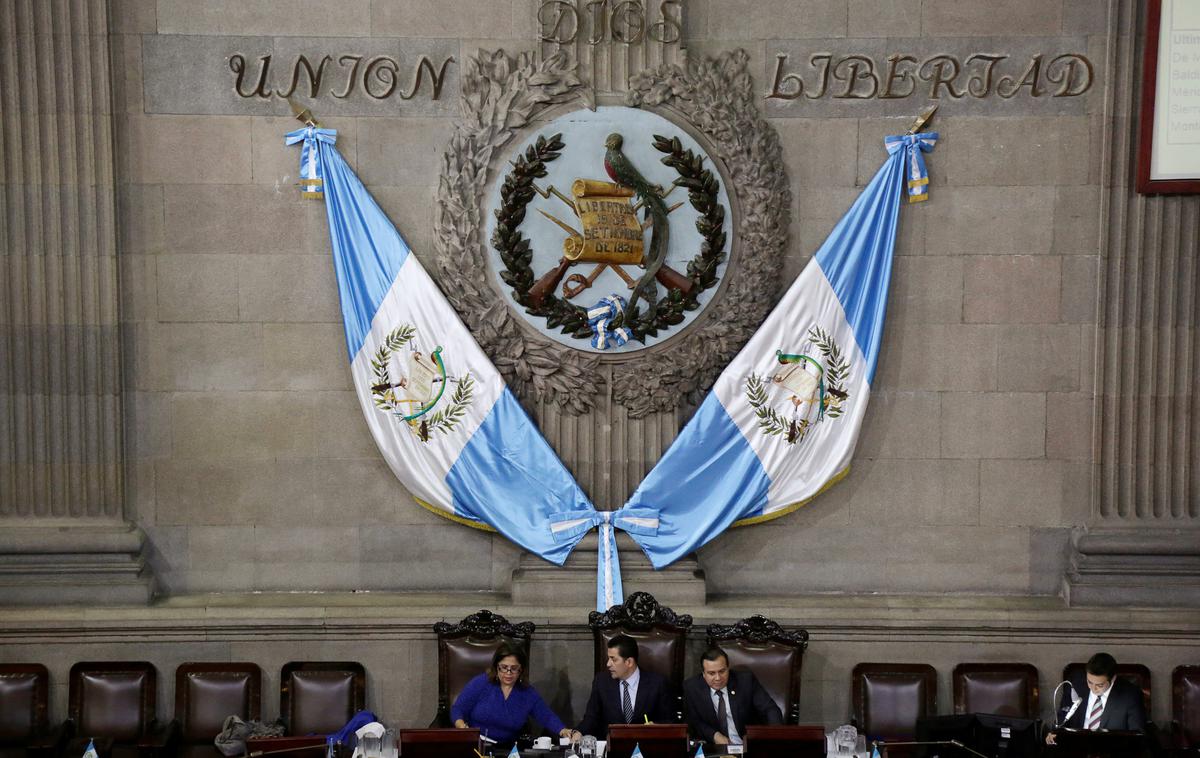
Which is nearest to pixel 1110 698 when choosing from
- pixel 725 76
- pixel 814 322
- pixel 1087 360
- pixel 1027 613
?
pixel 1027 613

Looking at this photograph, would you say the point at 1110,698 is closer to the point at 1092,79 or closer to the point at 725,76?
the point at 1092,79

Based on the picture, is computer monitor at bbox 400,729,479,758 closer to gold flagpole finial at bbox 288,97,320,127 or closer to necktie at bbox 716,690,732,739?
necktie at bbox 716,690,732,739

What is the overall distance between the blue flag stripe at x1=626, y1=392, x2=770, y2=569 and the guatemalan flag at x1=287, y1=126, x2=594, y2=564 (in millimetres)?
457

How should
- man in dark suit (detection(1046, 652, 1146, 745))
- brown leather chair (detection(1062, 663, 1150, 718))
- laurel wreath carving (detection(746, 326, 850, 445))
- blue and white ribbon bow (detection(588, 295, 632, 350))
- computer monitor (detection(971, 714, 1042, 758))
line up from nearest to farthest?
1. computer monitor (detection(971, 714, 1042, 758))
2. man in dark suit (detection(1046, 652, 1146, 745))
3. brown leather chair (detection(1062, 663, 1150, 718))
4. blue and white ribbon bow (detection(588, 295, 632, 350))
5. laurel wreath carving (detection(746, 326, 850, 445))

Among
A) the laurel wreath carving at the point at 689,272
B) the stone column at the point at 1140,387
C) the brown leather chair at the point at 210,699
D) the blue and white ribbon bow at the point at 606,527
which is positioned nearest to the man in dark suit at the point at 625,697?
the blue and white ribbon bow at the point at 606,527

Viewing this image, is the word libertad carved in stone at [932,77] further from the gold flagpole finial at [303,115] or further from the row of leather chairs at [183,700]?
the row of leather chairs at [183,700]

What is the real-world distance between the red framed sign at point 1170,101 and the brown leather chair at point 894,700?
3.11 m

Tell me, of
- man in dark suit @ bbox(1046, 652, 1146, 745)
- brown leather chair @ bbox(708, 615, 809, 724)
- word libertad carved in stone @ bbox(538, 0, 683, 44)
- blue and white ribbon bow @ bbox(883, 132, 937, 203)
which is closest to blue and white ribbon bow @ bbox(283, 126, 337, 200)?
word libertad carved in stone @ bbox(538, 0, 683, 44)

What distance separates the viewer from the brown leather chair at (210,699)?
22.8 feet

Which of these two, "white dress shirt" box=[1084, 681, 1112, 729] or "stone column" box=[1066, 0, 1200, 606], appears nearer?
"white dress shirt" box=[1084, 681, 1112, 729]

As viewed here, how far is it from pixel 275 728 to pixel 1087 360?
5.11 meters

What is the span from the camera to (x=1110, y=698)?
6594mm

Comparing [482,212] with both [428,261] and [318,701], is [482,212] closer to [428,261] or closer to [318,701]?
[428,261]

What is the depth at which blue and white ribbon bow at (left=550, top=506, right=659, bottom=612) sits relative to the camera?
292 inches
